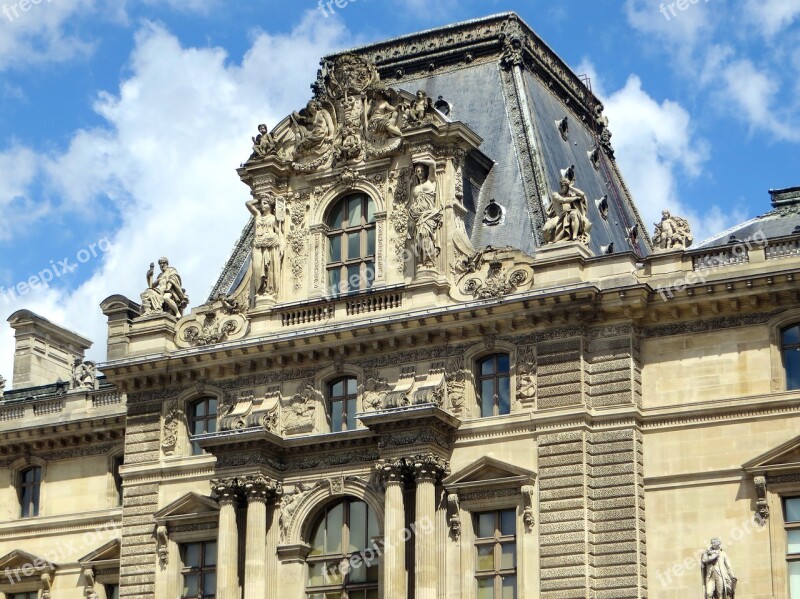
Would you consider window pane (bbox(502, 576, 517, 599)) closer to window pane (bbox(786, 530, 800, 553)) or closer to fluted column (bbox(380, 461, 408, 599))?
fluted column (bbox(380, 461, 408, 599))

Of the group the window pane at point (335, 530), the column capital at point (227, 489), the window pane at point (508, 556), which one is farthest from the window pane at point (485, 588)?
the column capital at point (227, 489)

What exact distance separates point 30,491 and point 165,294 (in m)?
8.61

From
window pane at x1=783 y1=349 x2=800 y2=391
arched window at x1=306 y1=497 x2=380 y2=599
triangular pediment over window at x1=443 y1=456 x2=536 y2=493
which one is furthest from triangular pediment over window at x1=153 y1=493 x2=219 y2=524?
window pane at x1=783 y1=349 x2=800 y2=391

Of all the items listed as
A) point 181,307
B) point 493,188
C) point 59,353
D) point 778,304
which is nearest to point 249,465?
point 181,307

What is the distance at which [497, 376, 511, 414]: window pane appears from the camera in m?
45.0

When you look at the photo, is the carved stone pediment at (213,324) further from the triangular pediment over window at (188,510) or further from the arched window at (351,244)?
the triangular pediment over window at (188,510)

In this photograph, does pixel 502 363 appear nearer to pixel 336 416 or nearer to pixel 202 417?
pixel 336 416

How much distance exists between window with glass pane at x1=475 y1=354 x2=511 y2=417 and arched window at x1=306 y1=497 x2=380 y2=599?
4198 mm

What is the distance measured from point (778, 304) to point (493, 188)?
9978 millimetres

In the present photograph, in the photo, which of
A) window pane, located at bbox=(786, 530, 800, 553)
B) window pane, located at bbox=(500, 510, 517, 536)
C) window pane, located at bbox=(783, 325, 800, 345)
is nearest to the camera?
window pane, located at bbox=(786, 530, 800, 553)

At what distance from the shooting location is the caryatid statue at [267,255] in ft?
161

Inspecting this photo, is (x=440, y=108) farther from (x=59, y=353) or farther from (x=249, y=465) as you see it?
(x=59, y=353)

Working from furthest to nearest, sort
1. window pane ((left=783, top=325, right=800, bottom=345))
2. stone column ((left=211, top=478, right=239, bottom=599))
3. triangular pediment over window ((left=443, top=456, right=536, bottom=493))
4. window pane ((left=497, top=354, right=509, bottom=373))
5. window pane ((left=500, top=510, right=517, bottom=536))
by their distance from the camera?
stone column ((left=211, top=478, right=239, bottom=599))
window pane ((left=497, top=354, right=509, bottom=373))
window pane ((left=500, top=510, right=517, bottom=536))
triangular pediment over window ((left=443, top=456, right=536, bottom=493))
window pane ((left=783, top=325, right=800, bottom=345))

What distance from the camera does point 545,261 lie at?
45.3m
